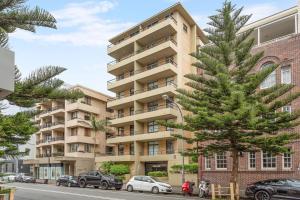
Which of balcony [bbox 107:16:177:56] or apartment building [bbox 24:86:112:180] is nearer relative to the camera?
balcony [bbox 107:16:177:56]

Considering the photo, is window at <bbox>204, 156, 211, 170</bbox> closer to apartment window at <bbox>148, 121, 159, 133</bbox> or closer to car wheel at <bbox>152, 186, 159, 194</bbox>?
car wheel at <bbox>152, 186, 159, 194</bbox>

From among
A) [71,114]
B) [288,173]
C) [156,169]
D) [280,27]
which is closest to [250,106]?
[288,173]

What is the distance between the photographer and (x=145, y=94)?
5059cm

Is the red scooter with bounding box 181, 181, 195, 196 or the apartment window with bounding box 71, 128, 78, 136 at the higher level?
the apartment window with bounding box 71, 128, 78, 136

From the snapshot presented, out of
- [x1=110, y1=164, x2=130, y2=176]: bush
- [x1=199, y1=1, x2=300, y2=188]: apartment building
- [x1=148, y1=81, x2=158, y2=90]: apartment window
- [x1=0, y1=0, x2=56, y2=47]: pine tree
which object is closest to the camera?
[x1=0, y1=0, x2=56, y2=47]: pine tree

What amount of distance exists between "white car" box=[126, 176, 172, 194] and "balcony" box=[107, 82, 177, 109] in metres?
14.0

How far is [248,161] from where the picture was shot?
33.4 m

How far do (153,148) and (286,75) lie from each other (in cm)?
2289

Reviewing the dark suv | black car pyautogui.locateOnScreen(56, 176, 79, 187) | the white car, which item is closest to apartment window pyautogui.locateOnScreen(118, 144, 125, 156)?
black car pyautogui.locateOnScreen(56, 176, 79, 187)

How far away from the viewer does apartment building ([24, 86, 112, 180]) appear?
206 feet

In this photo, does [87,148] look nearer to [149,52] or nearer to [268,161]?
[149,52]

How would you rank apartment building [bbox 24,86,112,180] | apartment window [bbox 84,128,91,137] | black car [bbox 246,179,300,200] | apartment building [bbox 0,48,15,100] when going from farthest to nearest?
apartment window [bbox 84,128,91,137], apartment building [bbox 24,86,112,180], black car [bbox 246,179,300,200], apartment building [bbox 0,48,15,100]

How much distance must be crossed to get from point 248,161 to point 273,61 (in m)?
7.98

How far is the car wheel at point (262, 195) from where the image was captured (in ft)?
79.4
